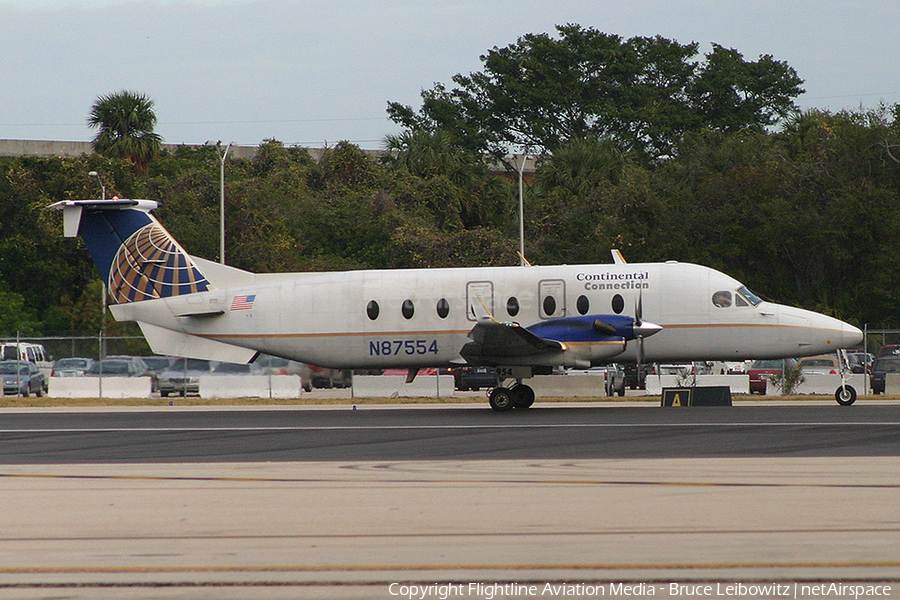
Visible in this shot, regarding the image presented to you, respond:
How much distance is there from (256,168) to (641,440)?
4690 cm

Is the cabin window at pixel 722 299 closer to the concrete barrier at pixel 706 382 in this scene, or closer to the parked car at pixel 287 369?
the concrete barrier at pixel 706 382

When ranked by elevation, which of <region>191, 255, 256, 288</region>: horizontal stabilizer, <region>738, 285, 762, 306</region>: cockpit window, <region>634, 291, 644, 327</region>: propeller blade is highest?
<region>191, 255, 256, 288</region>: horizontal stabilizer

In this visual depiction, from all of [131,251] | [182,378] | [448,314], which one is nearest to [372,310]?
[448,314]

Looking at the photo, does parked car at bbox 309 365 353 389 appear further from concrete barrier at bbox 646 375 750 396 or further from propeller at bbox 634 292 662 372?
propeller at bbox 634 292 662 372

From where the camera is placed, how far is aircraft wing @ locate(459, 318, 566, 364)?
21531mm

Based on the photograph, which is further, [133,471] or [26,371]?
[26,371]

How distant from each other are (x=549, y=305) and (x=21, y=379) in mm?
20355

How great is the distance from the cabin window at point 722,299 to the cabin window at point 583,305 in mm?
2894

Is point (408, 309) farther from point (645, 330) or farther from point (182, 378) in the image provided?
point (182, 378)

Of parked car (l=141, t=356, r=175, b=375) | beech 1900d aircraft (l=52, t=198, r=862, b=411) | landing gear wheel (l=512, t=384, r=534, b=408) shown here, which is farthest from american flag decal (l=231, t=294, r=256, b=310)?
parked car (l=141, t=356, r=175, b=375)

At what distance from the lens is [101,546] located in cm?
838

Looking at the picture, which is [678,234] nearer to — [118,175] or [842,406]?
→ [842,406]

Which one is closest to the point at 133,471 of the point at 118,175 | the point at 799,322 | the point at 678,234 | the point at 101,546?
the point at 101,546

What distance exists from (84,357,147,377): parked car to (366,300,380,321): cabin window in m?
14.0
